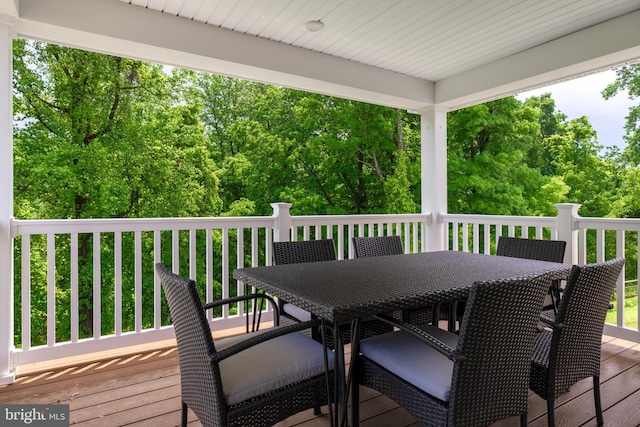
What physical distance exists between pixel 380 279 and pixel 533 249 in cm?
174

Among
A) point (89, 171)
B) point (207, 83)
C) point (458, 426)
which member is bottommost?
point (458, 426)

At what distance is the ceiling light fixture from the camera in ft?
11.3

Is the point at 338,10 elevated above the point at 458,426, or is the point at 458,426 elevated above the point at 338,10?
the point at 338,10

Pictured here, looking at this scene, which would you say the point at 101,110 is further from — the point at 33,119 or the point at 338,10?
the point at 338,10

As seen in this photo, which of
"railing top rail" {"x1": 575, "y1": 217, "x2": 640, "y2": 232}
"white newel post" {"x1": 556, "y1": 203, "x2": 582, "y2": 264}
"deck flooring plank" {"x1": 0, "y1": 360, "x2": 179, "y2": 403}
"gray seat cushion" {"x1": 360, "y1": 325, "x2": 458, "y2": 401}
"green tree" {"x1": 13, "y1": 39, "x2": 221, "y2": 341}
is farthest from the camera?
"green tree" {"x1": 13, "y1": 39, "x2": 221, "y2": 341}

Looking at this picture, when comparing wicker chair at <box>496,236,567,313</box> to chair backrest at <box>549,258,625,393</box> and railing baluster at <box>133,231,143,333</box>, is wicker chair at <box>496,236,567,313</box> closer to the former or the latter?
chair backrest at <box>549,258,625,393</box>

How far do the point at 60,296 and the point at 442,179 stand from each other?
358 inches

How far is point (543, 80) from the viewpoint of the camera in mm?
4172

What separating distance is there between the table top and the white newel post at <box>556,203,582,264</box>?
1544 mm

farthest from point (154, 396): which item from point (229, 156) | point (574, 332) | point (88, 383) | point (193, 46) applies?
point (229, 156)

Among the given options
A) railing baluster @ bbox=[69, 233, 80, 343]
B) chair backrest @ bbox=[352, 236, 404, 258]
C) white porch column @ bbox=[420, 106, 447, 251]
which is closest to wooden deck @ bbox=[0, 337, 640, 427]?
railing baluster @ bbox=[69, 233, 80, 343]

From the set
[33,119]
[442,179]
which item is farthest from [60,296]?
[442,179]

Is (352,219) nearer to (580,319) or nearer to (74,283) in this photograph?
(74,283)

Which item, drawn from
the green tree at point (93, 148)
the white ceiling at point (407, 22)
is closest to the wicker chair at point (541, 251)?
the white ceiling at point (407, 22)
